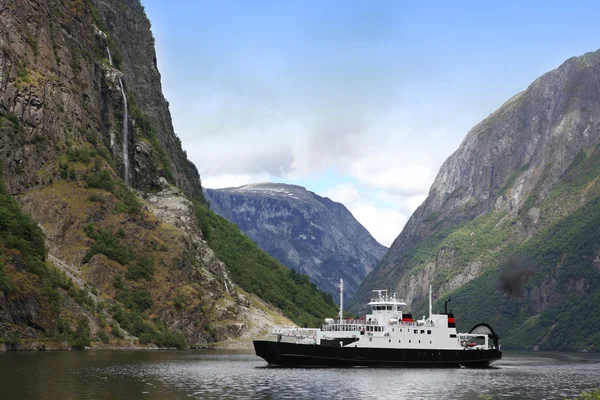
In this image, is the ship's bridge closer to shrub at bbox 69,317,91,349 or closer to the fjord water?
the fjord water

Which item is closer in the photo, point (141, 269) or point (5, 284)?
point (5, 284)

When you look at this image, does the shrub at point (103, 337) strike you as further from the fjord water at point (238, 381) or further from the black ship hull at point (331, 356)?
the black ship hull at point (331, 356)

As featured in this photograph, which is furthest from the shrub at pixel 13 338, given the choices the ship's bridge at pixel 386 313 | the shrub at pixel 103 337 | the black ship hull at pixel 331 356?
the ship's bridge at pixel 386 313

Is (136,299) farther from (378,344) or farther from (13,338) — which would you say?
(378,344)

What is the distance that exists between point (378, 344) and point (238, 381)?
40692mm

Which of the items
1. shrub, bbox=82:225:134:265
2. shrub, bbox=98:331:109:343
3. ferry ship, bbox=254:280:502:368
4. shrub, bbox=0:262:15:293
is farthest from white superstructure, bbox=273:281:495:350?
shrub, bbox=82:225:134:265

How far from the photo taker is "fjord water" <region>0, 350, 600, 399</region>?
84.1 m

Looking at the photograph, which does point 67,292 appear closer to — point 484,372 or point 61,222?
point 61,222

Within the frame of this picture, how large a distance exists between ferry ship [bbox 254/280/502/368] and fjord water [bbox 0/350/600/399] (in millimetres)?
3944

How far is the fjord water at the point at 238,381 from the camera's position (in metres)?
84.1

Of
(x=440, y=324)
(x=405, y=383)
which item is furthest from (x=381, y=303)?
(x=405, y=383)

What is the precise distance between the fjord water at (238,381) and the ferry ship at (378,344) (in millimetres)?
3944

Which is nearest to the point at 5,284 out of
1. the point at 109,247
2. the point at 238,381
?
the point at 238,381

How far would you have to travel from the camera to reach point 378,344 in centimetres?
13638
